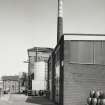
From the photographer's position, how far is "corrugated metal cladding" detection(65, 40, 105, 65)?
22531 mm

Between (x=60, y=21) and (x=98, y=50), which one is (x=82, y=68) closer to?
(x=98, y=50)

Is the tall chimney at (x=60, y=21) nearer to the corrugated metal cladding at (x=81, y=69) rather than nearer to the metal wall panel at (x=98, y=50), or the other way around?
the corrugated metal cladding at (x=81, y=69)

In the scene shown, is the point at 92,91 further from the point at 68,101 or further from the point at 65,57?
the point at 65,57

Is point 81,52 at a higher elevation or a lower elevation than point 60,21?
lower

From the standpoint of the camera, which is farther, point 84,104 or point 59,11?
point 59,11

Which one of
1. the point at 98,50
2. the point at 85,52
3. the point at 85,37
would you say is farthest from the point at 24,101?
the point at 85,37

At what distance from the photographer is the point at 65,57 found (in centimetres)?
2256

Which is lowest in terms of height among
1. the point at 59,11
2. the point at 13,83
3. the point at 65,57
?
the point at 13,83

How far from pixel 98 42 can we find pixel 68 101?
17.8 feet

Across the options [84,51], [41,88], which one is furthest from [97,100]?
[41,88]

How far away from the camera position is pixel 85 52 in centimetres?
2266

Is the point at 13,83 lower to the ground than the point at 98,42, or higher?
lower

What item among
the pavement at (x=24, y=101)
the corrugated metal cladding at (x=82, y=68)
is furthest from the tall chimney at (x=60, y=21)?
the corrugated metal cladding at (x=82, y=68)

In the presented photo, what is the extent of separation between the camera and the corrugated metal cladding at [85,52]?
22.5 metres
